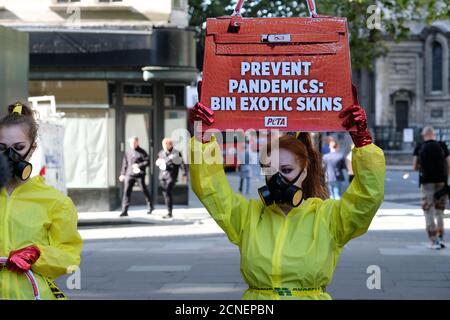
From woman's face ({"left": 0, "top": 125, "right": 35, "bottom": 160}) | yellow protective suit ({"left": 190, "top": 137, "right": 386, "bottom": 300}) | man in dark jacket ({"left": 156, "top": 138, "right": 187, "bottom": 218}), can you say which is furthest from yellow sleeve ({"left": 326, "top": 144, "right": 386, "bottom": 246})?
man in dark jacket ({"left": 156, "top": 138, "right": 187, "bottom": 218})

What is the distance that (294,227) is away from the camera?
4609mm

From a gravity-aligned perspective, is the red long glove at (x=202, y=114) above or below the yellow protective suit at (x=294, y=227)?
above

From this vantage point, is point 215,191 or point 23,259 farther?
point 215,191

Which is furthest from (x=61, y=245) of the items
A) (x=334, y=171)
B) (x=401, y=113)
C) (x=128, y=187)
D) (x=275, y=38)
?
(x=401, y=113)

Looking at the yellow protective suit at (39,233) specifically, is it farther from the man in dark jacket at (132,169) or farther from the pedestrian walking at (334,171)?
the pedestrian walking at (334,171)

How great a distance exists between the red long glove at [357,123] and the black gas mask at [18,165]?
4.77ft

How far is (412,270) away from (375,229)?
6416mm

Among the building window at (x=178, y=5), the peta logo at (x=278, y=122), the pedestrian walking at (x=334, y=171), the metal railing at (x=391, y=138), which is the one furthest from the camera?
the metal railing at (x=391, y=138)

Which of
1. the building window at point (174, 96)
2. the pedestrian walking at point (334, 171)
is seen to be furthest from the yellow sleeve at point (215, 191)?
the building window at point (174, 96)

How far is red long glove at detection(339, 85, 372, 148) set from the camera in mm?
4531

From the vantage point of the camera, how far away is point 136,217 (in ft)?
71.6

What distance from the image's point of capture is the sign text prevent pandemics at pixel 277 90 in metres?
4.68

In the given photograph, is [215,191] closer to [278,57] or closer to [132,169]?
[278,57]

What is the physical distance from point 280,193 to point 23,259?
1191 millimetres
